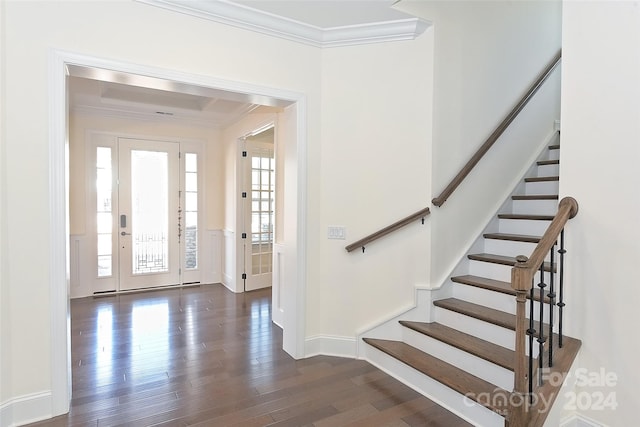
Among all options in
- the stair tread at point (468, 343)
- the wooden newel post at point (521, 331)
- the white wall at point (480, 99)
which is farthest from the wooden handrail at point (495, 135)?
the wooden newel post at point (521, 331)

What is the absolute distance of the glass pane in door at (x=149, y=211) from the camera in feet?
18.3

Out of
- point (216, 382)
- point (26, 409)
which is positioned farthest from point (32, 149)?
point (216, 382)

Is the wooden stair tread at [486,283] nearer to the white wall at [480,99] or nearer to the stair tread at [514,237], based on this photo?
the white wall at [480,99]

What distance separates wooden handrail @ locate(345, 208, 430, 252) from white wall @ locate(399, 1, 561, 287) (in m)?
0.12

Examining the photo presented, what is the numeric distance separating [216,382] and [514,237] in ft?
9.36

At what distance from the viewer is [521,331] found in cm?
171

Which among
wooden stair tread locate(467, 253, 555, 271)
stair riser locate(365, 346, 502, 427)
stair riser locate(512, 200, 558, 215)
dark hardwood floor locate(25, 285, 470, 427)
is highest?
stair riser locate(512, 200, 558, 215)

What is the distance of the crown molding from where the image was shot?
2.66m

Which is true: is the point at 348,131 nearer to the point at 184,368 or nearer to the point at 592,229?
the point at 592,229

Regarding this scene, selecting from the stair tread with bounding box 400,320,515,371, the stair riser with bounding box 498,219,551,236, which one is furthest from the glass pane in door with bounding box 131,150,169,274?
the stair riser with bounding box 498,219,551,236

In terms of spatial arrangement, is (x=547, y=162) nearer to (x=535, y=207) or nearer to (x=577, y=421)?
(x=535, y=207)

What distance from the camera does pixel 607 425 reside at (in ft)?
6.60

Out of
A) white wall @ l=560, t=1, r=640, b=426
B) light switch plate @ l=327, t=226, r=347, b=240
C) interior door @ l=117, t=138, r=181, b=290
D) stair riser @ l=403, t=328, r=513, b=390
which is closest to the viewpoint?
white wall @ l=560, t=1, r=640, b=426

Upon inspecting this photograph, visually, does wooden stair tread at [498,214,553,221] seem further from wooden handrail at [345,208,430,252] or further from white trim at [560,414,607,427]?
white trim at [560,414,607,427]
